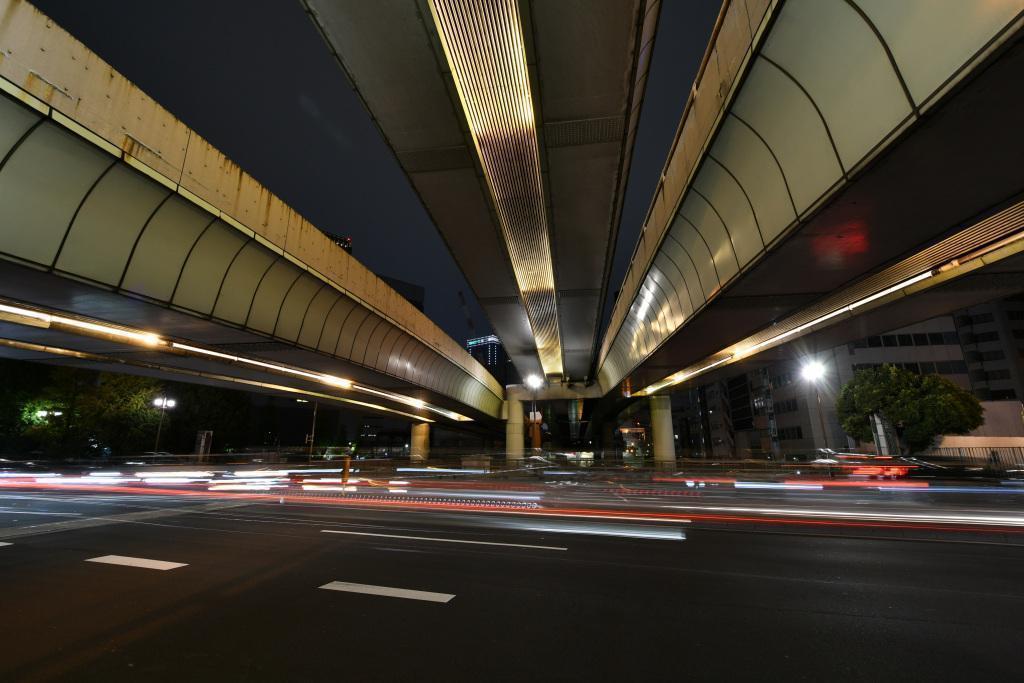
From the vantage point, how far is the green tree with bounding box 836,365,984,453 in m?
Result: 32.5

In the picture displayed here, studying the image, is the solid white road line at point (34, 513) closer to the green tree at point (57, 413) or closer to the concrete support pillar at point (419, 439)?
the green tree at point (57, 413)

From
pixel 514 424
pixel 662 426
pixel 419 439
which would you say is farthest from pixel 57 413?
pixel 662 426

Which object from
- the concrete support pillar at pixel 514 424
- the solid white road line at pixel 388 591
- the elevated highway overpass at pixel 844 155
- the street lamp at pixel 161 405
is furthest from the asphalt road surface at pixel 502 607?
the street lamp at pixel 161 405

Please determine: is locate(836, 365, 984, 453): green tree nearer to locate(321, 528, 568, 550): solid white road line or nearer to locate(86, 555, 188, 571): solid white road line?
locate(321, 528, 568, 550): solid white road line

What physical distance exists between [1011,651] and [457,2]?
9.02 meters

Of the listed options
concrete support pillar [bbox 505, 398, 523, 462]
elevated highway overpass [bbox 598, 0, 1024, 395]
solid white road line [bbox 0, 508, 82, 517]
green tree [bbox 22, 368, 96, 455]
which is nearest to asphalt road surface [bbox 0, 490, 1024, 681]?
solid white road line [bbox 0, 508, 82, 517]

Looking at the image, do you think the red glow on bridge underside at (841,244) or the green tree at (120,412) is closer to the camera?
the red glow on bridge underside at (841,244)

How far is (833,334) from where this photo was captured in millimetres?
15117

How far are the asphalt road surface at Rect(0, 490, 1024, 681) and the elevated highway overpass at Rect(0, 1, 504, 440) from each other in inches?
192

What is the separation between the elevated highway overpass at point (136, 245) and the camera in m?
6.59

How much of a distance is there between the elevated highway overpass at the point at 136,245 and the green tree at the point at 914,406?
37844mm

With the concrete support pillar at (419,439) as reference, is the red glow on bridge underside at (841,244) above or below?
above

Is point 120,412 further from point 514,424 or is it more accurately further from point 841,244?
point 841,244

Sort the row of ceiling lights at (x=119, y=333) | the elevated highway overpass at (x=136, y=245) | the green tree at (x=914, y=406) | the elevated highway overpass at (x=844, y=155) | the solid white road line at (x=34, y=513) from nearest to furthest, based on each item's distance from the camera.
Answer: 1. the elevated highway overpass at (x=844, y=155)
2. the elevated highway overpass at (x=136, y=245)
3. the row of ceiling lights at (x=119, y=333)
4. the solid white road line at (x=34, y=513)
5. the green tree at (x=914, y=406)
